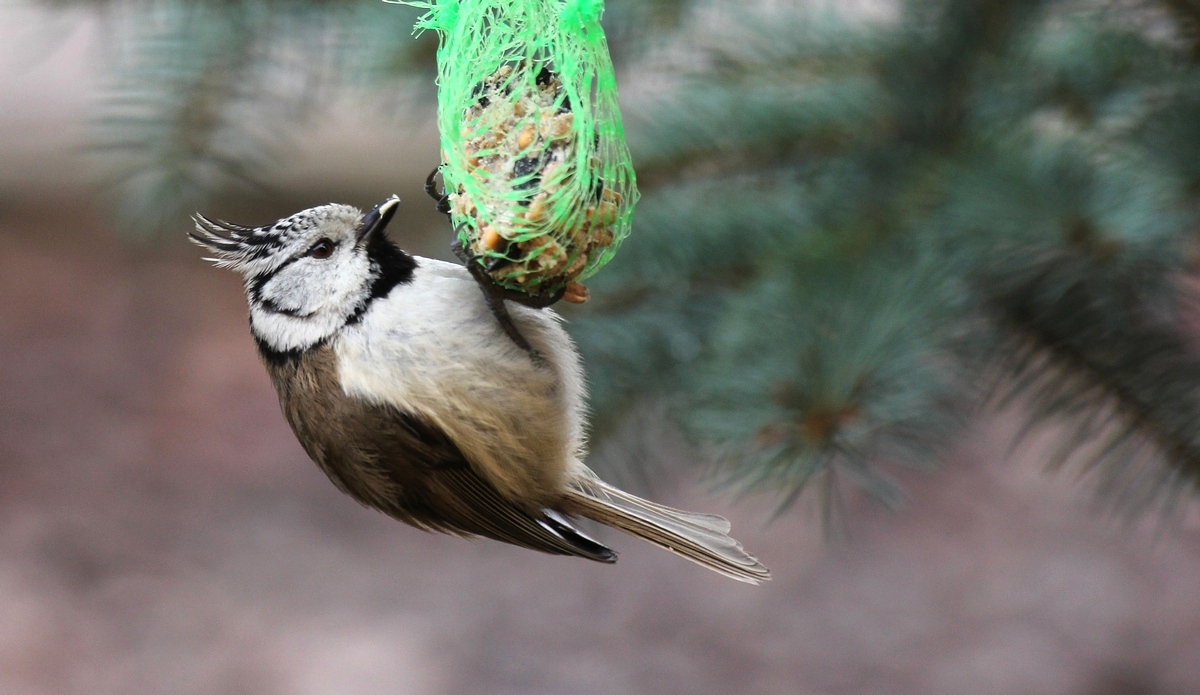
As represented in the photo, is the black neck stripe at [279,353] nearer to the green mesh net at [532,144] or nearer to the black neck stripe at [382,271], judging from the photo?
the black neck stripe at [382,271]

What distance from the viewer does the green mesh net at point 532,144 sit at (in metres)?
1.17

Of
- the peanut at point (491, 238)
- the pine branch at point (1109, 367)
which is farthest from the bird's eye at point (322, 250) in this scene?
the pine branch at point (1109, 367)

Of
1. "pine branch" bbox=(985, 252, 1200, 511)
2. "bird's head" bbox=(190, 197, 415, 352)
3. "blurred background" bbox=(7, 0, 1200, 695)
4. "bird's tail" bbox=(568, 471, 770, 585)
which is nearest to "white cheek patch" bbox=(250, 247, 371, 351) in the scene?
"bird's head" bbox=(190, 197, 415, 352)

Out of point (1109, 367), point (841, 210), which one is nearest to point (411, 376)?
point (841, 210)

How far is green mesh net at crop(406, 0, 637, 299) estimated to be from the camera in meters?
1.17

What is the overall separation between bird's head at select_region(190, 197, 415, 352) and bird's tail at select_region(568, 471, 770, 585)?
0.41m

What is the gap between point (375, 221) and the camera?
143cm

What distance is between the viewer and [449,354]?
4.63 ft

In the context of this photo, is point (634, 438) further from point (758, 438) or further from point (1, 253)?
point (1, 253)

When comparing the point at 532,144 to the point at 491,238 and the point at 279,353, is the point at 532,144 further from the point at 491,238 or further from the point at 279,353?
the point at 279,353

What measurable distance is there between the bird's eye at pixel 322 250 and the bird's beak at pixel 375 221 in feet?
0.13

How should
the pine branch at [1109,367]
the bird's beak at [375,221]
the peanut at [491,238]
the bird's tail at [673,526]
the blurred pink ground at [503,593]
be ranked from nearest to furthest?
the peanut at [491,238]
the pine branch at [1109,367]
the bird's beak at [375,221]
the bird's tail at [673,526]
the blurred pink ground at [503,593]

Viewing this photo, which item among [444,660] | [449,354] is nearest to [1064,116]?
[449,354]

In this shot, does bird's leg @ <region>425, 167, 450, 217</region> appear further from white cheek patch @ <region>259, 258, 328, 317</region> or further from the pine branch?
the pine branch
